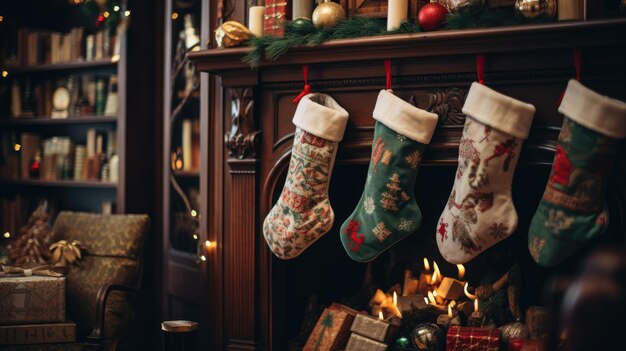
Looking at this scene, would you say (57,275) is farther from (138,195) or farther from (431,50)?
(431,50)

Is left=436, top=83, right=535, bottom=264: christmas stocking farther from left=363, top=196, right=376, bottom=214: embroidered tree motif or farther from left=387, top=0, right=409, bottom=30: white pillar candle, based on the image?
left=387, top=0, right=409, bottom=30: white pillar candle

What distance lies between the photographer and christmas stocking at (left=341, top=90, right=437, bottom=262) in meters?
2.27

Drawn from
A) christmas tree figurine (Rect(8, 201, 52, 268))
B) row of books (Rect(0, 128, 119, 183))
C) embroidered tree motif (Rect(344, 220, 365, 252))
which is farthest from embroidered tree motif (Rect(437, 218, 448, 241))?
row of books (Rect(0, 128, 119, 183))

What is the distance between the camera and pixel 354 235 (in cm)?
243

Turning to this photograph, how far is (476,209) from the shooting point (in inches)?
86.6

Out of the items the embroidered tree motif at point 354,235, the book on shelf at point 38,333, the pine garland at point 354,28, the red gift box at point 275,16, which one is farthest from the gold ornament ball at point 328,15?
the book on shelf at point 38,333

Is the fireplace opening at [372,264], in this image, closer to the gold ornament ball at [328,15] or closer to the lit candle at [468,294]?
the lit candle at [468,294]

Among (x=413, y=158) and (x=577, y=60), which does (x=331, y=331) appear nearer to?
(x=413, y=158)

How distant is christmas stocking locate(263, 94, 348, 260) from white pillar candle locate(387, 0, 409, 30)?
35 centimetres

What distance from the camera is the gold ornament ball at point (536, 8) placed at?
2164 millimetres

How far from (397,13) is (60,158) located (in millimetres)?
2467

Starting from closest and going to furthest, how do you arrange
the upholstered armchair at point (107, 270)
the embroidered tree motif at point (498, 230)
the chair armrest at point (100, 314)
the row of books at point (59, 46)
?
the embroidered tree motif at point (498, 230)
the chair armrest at point (100, 314)
the upholstered armchair at point (107, 270)
the row of books at point (59, 46)

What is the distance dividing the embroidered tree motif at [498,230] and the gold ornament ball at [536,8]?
0.68 meters

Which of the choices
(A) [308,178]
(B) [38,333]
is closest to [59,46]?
(B) [38,333]
